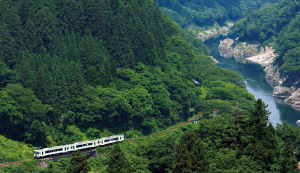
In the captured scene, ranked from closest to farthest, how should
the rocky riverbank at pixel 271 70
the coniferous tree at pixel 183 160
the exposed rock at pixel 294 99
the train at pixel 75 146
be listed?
1. the coniferous tree at pixel 183 160
2. the train at pixel 75 146
3. the exposed rock at pixel 294 99
4. the rocky riverbank at pixel 271 70

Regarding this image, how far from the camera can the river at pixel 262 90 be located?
383ft

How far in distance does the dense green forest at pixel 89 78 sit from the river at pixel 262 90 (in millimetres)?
12997

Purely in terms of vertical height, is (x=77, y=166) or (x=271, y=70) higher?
(x=271, y=70)

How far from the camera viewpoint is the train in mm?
70562

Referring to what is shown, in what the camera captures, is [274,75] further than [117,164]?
Yes

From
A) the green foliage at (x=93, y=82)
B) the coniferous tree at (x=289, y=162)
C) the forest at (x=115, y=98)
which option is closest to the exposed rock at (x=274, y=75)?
the forest at (x=115, y=98)

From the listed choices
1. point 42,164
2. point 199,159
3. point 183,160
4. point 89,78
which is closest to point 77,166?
point 183,160

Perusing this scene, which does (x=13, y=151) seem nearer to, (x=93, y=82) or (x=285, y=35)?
(x=93, y=82)

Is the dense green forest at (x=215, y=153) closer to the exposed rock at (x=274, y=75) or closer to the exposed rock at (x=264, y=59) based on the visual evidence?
the exposed rock at (x=274, y=75)

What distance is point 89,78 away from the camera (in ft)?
294

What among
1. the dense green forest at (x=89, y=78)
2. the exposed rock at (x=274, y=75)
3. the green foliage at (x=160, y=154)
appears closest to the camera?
the green foliage at (x=160, y=154)

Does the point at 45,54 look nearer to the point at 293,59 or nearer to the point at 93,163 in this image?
the point at 93,163

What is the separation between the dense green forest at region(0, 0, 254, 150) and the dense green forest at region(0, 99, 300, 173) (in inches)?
479

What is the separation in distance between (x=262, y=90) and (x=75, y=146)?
3313 inches
